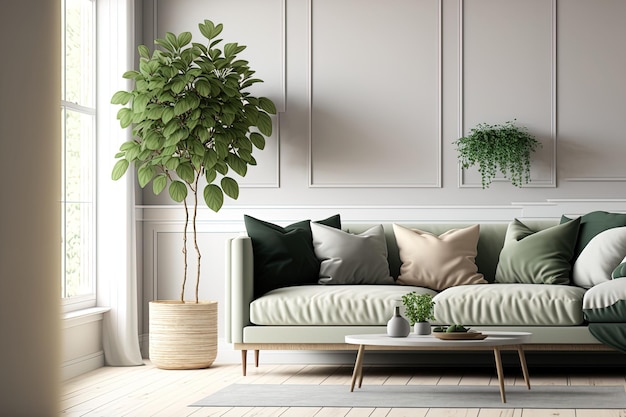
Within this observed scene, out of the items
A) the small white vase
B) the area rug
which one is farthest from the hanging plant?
the small white vase

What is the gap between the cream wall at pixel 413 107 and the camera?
16.9 feet

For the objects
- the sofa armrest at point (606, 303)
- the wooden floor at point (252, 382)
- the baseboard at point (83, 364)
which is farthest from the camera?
the baseboard at point (83, 364)

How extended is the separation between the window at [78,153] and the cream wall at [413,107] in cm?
49

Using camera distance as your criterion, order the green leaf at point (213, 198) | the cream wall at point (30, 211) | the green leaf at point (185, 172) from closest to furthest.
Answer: the cream wall at point (30, 211)
the green leaf at point (185, 172)
the green leaf at point (213, 198)

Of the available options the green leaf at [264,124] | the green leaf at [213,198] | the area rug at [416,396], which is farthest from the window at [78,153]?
the area rug at [416,396]

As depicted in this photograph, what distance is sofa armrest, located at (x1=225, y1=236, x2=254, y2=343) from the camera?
4418 mm

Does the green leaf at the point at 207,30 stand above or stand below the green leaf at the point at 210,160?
above

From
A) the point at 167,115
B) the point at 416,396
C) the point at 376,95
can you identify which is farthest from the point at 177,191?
the point at 416,396

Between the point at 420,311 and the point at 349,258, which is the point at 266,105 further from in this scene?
the point at 420,311

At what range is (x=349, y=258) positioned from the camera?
4.74 metres

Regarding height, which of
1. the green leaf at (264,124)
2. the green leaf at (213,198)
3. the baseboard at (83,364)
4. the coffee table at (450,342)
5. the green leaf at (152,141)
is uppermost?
the green leaf at (264,124)

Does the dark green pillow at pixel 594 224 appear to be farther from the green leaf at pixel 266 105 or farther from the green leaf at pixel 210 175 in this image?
the green leaf at pixel 210 175

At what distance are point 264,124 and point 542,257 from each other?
1.79 m

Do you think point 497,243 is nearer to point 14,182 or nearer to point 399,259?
point 399,259
